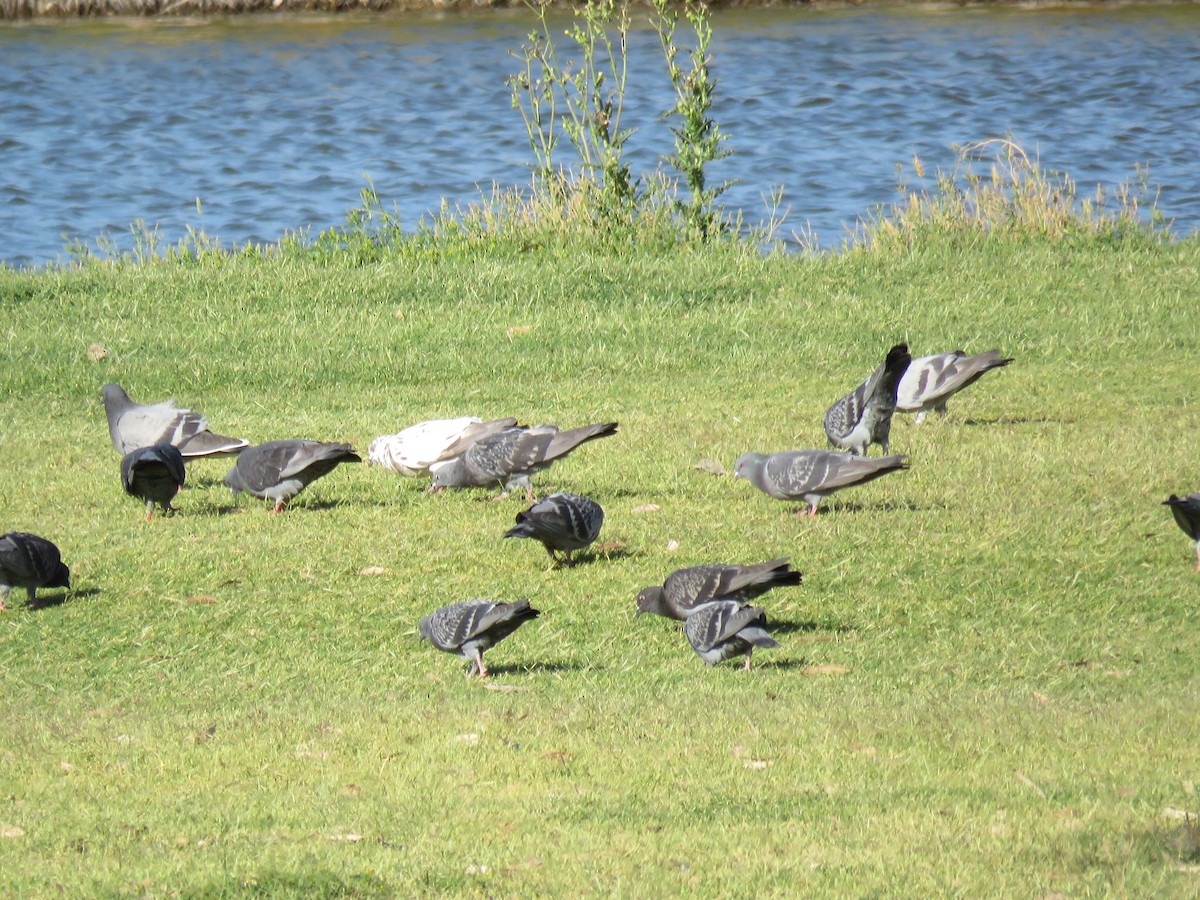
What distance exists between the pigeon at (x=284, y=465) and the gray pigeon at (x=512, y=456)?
28.1 inches

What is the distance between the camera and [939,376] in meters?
11.5

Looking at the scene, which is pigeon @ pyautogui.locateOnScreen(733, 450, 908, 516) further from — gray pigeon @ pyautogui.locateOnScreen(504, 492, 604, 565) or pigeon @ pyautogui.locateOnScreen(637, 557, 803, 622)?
pigeon @ pyautogui.locateOnScreen(637, 557, 803, 622)

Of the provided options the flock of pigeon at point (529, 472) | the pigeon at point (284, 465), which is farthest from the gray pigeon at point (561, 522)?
the pigeon at point (284, 465)

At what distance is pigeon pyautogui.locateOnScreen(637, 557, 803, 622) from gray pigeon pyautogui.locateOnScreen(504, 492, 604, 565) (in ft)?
2.94

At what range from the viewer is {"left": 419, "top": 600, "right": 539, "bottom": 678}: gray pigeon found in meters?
6.76

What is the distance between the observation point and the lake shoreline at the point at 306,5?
38.9 meters

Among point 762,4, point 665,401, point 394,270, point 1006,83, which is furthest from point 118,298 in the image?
point 762,4

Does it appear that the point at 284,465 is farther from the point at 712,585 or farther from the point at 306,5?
the point at 306,5

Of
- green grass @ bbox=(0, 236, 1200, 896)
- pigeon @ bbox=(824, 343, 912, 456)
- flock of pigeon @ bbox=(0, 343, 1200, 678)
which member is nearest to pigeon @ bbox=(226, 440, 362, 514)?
flock of pigeon @ bbox=(0, 343, 1200, 678)

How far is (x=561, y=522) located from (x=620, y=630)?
2.50 ft

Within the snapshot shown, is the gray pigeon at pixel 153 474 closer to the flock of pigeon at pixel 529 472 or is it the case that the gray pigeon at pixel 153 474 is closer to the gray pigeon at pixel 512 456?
the flock of pigeon at pixel 529 472

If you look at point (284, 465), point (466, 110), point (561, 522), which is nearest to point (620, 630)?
point (561, 522)

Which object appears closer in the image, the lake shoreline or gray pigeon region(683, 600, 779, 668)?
gray pigeon region(683, 600, 779, 668)

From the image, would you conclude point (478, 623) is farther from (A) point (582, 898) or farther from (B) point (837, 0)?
(B) point (837, 0)
